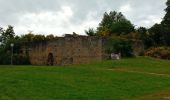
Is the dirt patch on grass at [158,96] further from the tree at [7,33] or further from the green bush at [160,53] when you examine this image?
the tree at [7,33]

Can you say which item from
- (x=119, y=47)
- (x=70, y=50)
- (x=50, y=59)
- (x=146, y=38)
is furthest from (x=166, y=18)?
(x=70, y=50)

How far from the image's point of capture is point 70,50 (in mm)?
43531

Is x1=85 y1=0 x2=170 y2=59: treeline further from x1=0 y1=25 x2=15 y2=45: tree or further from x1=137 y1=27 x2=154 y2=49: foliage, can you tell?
x1=0 y1=25 x2=15 y2=45: tree

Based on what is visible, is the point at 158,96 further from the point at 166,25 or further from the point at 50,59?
the point at 166,25

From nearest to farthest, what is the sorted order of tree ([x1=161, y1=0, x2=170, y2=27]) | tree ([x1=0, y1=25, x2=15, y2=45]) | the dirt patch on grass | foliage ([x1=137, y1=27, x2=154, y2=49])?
the dirt patch on grass → foliage ([x1=137, y1=27, x2=154, y2=49]) → tree ([x1=161, y1=0, x2=170, y2=27]) → tree ([x1=0, y1=25, x2=15, y2=45])

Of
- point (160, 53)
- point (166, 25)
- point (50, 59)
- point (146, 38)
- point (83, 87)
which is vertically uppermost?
point (166, 25)

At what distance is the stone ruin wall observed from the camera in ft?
137

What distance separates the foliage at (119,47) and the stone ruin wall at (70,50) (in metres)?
0.84

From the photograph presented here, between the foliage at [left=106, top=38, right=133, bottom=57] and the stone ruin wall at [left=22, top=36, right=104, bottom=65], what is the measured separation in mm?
843

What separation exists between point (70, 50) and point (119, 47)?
15.9ft

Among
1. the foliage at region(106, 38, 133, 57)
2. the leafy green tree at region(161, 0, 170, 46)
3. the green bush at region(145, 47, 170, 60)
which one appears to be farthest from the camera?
the leafy green tree at region(161, 0, 170, 46)

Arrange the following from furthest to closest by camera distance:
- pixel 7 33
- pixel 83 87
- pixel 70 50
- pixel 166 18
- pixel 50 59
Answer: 1. pixel 7 33
2. pixel 166 18
3. pixel 50 59
4. pixel 70 50
5. pixel 83 87

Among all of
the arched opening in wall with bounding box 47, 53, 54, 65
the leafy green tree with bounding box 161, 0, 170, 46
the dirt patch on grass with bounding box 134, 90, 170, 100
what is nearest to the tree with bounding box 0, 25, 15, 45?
the arched opening in wall with bounding box 47, 53, 54, 65

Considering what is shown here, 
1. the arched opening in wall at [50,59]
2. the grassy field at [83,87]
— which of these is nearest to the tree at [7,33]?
the arched opening in wall at [50,59]
